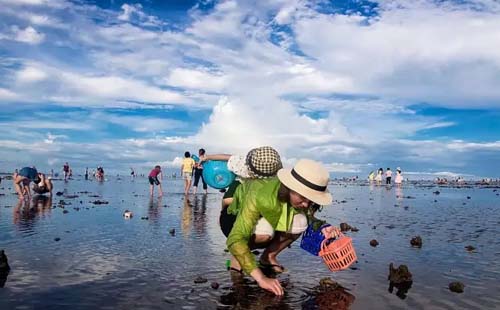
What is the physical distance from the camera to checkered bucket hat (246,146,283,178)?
7.02 m

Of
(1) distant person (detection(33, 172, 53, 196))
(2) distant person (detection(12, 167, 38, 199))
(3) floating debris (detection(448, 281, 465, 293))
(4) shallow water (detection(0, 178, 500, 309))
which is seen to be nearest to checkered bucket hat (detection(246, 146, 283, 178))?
(4) shallow water (detection(0, 178, 500, 309))

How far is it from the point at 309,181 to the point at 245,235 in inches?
41.7

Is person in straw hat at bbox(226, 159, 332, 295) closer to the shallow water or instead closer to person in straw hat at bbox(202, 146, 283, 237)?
person in straw hat at bbox(202, 146, 283, 237)

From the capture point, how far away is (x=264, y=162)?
7.00 metres

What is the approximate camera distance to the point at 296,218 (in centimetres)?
658

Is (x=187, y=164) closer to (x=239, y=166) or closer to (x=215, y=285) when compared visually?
(x=239, y=166)

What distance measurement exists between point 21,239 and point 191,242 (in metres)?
3.57

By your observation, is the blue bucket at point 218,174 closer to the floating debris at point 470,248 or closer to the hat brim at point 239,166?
the hat brim at point 239,166

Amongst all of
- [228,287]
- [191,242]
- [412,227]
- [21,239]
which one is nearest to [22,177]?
[21,239]

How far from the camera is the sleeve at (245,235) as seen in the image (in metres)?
5.68

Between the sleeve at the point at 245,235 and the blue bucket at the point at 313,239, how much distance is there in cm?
125

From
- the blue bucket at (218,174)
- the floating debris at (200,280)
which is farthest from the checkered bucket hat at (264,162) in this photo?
the blue bucket at (218,174)

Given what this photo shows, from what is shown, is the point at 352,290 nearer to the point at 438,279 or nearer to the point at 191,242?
the point at 438,279

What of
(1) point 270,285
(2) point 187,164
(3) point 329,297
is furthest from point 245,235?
(2) point 187,164
